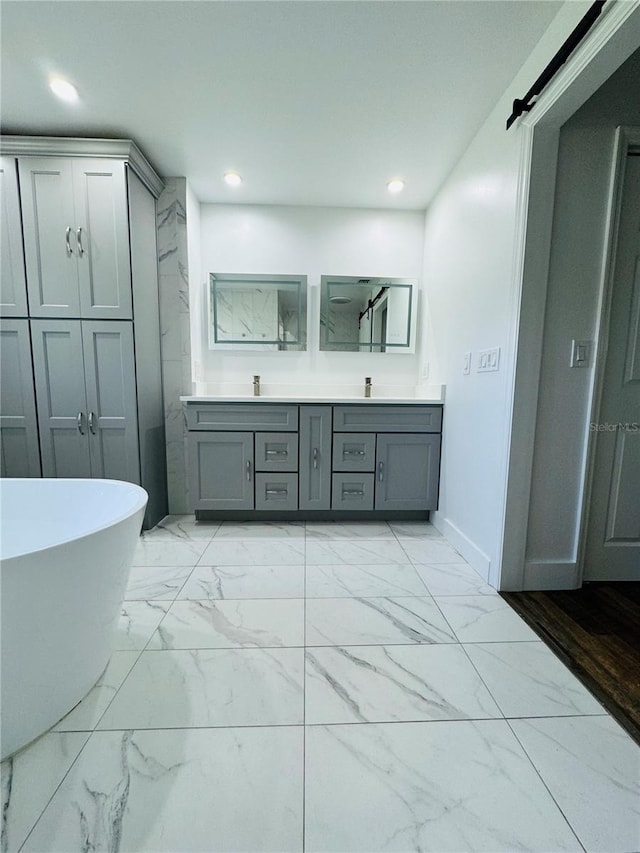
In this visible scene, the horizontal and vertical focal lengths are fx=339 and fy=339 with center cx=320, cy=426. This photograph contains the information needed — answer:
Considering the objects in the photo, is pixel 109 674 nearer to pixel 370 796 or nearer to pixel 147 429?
pixel 370 796

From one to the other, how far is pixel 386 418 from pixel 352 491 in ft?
1.75

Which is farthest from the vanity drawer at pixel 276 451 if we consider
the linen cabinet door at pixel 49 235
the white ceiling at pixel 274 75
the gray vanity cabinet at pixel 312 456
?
the white ceiling at pixel 274 75

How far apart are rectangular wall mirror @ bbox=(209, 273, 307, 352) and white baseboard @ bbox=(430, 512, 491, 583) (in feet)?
5.26

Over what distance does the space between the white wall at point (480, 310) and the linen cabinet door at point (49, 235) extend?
2164 mm

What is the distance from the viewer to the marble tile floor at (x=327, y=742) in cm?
70

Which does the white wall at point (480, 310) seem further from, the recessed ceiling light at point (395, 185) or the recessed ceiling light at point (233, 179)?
the recessed ceiling light at point (233, 179)

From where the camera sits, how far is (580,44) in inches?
42.0

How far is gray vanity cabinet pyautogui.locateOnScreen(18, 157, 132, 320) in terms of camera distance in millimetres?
1845

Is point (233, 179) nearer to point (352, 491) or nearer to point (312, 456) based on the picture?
point (312, 456)

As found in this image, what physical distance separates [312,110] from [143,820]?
99.1 inches

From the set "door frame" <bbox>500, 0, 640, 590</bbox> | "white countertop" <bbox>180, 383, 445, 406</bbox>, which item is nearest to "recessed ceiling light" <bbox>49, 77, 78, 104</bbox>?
"white countertop" <bbox>180, 383, 445, 406</bbox>

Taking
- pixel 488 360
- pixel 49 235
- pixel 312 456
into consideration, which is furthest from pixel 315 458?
pixel 49 235

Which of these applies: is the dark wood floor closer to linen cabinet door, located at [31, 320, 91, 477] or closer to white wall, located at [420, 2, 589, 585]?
white wall, located at [420, 2, 589, 585]

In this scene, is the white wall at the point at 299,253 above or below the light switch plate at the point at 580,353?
above
